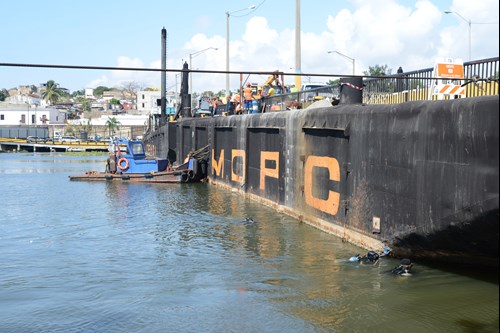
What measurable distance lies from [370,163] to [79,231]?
391 inches

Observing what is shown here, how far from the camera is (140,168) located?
38375mm

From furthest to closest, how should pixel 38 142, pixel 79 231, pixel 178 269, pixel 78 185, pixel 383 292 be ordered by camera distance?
pixel 38 142 < pixel 78 185 < pixel 79 231 < pixel 178 269 < pixel 383 292

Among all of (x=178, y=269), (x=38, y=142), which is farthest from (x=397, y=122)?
(x=38, y=142)

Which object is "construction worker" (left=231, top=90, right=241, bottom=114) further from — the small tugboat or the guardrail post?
the guardrail post

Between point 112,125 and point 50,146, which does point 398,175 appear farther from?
point 112,125

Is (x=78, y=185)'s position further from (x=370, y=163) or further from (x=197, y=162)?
(x=370, y=163)

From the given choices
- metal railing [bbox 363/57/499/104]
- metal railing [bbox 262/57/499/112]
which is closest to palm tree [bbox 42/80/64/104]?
metal railing [bbox 262/57/499/112]

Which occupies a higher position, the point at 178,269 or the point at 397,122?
the point at 397,122

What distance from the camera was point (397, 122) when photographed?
1369 cm

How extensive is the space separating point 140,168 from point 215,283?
26024 millimetres

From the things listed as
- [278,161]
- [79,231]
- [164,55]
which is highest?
[164,55]

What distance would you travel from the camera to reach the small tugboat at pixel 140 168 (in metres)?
36.4

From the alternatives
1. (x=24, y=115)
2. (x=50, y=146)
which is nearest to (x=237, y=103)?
(x=50, y=146)

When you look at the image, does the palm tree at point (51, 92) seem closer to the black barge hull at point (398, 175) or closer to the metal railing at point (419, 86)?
the black barge hull at point (398, 175)
